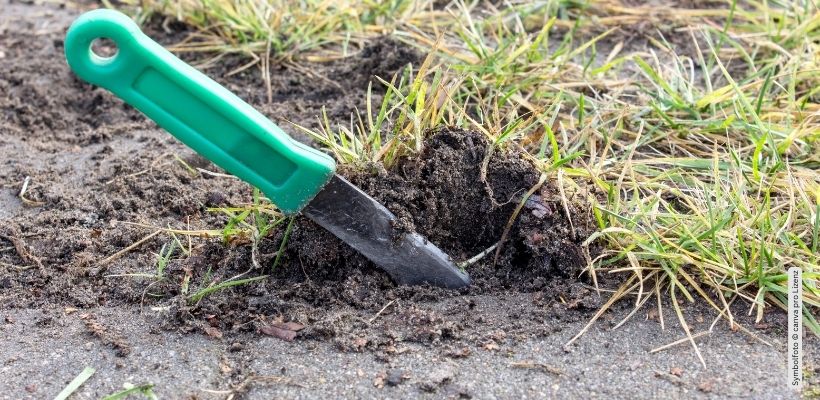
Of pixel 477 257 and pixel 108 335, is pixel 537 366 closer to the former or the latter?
pixel 477 257

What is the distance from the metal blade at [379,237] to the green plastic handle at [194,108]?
0.21 feet

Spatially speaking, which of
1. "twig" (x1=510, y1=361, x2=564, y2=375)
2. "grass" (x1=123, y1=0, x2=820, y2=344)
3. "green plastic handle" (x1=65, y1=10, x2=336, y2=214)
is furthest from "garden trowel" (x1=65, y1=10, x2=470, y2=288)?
"twig" (x1=510, y1=361, x2=564, y2=375)

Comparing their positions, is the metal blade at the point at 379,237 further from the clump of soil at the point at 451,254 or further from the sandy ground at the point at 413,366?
the sandy ground at the point at 413,366

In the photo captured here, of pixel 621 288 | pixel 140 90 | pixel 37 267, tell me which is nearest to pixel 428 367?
pixel 621 288

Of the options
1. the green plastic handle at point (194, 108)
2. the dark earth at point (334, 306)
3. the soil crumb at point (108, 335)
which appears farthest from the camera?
the soil crumb at point (108, 335)

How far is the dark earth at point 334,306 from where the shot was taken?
208 centimetres

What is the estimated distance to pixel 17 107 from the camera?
342cm

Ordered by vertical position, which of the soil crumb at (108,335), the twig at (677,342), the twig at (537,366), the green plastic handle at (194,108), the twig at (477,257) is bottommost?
the soil crumb at (108,335)

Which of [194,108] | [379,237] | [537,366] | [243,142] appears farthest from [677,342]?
[194,108]

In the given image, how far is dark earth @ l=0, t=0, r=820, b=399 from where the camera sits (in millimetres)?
2078

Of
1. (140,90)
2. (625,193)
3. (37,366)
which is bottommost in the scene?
(37,366)

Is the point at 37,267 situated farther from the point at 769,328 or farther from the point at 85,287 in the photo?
the point at 769,328

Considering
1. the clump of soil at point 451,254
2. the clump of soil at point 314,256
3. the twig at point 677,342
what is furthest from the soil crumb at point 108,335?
the twig at point 677,342

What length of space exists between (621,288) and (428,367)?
569mm
